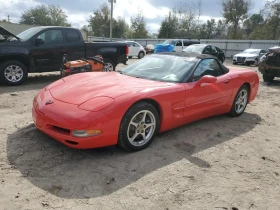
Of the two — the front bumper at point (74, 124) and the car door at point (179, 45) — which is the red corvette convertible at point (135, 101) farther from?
the car door at point (179, 45)

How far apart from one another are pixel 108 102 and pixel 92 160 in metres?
0.75

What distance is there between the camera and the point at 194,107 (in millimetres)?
4363

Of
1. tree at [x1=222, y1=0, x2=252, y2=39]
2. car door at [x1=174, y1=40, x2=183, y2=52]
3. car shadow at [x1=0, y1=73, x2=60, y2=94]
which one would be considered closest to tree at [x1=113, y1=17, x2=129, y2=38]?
tree at [x1=222, y1=0, x2=252, y2=39]

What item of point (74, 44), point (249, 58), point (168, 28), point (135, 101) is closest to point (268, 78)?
point (74, 44)

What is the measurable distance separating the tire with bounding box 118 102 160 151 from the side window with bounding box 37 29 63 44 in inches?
231

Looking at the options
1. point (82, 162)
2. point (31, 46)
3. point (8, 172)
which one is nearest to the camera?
point (8, 172)

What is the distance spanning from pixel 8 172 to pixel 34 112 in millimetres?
931

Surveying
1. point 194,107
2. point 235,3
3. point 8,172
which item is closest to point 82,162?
point 8,172

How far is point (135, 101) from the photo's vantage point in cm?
349

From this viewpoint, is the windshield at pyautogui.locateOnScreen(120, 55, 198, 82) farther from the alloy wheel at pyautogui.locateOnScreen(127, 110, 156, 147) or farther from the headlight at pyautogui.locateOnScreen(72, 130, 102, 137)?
the headlight at pyautogui.locateOnScreen(72, 130, 102, 137)

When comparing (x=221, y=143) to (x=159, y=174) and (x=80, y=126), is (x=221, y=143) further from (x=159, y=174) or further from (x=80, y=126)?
Result: (x=80, y=126)

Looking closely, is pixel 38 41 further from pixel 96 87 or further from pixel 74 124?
pixel 74 124

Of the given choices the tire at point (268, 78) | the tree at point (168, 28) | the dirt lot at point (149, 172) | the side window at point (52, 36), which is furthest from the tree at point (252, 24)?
the dirt lot at point (149, 172)

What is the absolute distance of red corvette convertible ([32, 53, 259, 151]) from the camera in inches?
127
